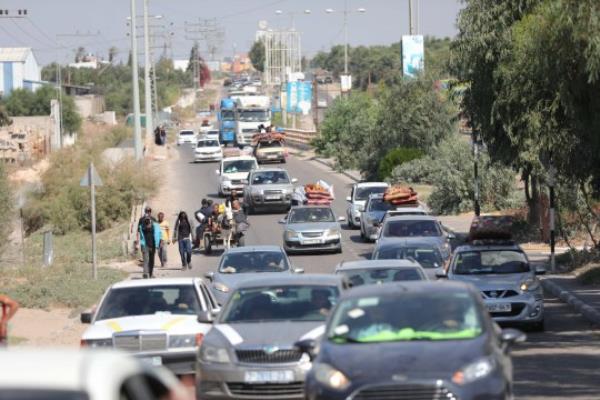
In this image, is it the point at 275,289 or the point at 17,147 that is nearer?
the point at 275,289

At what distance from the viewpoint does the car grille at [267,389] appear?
12969 mm

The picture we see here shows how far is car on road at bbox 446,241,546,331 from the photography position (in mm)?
21516

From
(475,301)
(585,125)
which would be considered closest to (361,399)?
(475,301)

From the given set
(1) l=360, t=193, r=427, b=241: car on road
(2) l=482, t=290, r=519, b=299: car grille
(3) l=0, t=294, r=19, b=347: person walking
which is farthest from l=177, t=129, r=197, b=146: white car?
(3) l=0, t=294, r=19, b=347: person walking

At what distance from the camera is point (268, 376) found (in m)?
13.0

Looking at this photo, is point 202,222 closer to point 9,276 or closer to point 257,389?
point 9,276

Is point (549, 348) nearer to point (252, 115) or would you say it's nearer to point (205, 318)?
point (205, 318)

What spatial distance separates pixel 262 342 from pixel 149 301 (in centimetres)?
351

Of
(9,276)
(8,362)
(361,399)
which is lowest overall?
(9,276)

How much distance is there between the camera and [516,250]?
23391mm

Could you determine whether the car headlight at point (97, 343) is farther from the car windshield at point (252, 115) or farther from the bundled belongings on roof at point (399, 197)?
the car windshield at point (252, 115)

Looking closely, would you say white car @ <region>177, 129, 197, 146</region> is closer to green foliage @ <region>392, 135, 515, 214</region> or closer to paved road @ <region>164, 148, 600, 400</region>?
green foliage @ <region>392, 135, 515, 214</region>

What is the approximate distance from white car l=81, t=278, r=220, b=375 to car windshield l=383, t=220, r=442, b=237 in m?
16.2

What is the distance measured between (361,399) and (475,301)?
2.05m
